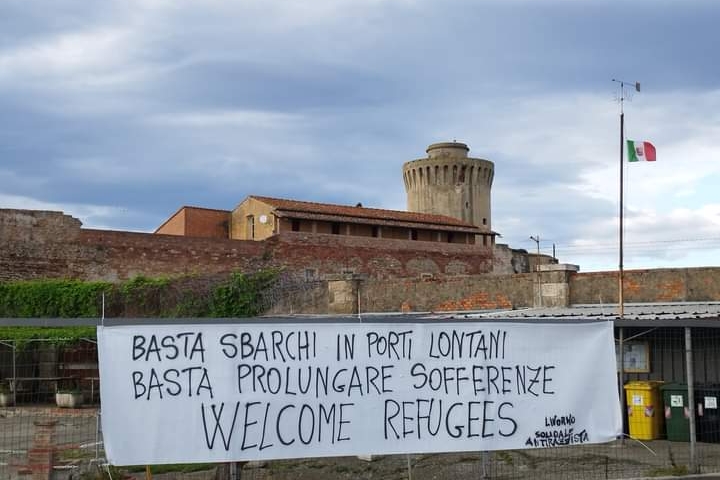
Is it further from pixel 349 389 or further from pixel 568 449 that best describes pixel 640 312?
pixel 349 389

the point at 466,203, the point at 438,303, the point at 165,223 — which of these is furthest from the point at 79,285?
the point at 466,203

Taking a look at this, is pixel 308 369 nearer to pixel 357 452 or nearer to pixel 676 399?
pixel 357 452

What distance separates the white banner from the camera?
24.0 feet

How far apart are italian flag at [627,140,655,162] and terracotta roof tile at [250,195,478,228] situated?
28.4 metres

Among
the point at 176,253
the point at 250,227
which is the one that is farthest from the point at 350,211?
the point at 176,253

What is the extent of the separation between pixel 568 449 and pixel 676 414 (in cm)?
316

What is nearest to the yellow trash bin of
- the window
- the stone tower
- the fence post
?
the fence post

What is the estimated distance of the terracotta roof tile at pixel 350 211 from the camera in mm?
44844

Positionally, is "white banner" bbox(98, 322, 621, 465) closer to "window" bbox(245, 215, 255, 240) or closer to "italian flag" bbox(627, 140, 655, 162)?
"italian flag" bbox(627, 140, 655, 162)

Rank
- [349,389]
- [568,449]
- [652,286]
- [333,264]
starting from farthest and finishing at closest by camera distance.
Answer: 1. [333,264]
2. [652,286]
3. [568,449]
4. [349,389]

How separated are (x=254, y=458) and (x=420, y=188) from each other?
212ft

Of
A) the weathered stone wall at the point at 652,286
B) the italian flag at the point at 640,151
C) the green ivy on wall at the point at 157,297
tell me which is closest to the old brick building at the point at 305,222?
the green ivy on wall at the point at 157,297

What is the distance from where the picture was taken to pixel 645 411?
49.9 feet

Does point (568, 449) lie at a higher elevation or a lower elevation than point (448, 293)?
lower
